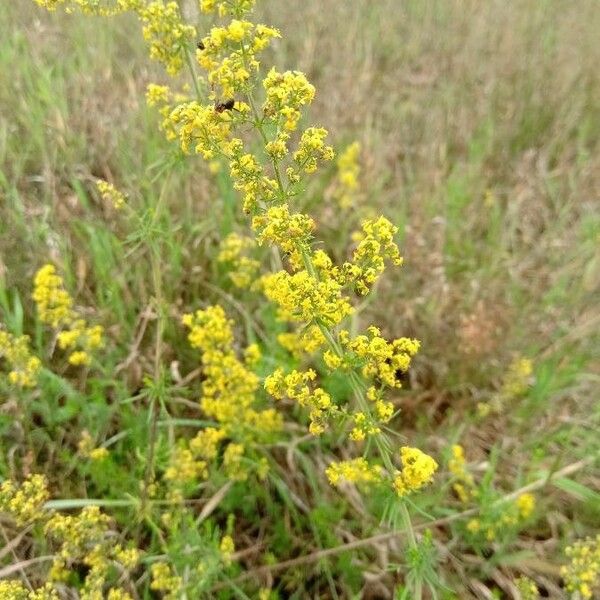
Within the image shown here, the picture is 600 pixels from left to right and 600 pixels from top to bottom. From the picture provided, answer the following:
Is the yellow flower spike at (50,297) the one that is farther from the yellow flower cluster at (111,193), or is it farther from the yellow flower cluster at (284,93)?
the yellow flower cluster at (284,93)

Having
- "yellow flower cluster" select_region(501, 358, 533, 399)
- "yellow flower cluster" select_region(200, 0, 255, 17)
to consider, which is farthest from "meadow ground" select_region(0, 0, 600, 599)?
"yellow flower cluster" select_region(200, 0, 255, 17)

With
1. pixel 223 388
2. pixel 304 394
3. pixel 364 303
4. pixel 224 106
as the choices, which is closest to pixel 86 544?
pixel 223 388

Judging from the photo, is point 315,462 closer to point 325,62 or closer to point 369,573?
point 369,573

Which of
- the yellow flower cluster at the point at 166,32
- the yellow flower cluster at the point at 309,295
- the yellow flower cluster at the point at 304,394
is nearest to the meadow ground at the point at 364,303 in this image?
the yellow flower cluster at the point at 166,32

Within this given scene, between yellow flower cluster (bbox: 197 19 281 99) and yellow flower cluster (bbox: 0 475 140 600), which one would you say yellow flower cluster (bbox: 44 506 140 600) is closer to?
yellow flower cluster (bbox: 0 475 140 600)

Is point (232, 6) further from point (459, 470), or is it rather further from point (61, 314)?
point (459, 470)

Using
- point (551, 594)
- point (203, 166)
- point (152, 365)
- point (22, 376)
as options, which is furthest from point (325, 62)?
point (551, 594)
